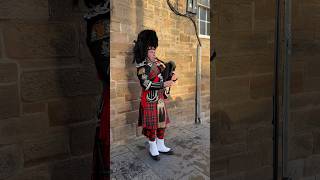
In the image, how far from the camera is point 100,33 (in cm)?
118

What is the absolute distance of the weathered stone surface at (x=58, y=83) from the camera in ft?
3.56

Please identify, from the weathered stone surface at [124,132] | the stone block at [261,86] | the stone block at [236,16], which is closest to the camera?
the weathered stone surface at [124,132]

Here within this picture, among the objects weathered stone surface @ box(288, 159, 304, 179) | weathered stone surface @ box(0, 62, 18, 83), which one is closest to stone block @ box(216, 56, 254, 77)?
weathered stone surface @ box(288, 159, 304, 179)

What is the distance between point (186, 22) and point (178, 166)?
0.63 m

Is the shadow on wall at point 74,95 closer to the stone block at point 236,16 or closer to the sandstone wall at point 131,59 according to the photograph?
the sandstone wall at point 131,59

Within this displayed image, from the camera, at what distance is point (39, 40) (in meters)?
1.09

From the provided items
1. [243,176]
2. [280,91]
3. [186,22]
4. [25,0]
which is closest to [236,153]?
[243,176]

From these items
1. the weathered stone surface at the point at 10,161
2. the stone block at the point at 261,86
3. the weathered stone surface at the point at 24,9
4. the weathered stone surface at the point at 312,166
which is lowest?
the weathered stone surface at the point at 312,166

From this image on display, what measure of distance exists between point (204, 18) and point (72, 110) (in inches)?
27.2

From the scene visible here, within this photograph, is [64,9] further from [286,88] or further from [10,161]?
[286,88]

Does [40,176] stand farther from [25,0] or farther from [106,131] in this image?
[25,0]

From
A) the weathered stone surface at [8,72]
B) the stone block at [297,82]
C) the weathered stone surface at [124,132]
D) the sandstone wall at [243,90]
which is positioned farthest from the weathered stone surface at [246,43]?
the weathered stone surface at [8,72]

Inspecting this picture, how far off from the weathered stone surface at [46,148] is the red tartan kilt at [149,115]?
0.96ft

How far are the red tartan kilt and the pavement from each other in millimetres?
63
